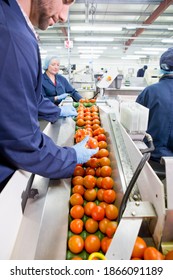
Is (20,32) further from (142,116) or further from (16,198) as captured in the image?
(142,116)

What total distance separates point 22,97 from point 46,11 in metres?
0.50

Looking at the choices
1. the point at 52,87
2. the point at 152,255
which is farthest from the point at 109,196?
the point at 52,87

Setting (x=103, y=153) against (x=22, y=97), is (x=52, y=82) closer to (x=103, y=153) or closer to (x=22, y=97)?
(x=103, y=153)

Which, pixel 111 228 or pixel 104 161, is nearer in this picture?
pixel 111 228

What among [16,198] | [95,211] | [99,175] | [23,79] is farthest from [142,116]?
[16,198]

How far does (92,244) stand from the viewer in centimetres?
79

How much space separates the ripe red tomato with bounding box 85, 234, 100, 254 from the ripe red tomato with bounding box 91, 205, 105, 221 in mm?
105

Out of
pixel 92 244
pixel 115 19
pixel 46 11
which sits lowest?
pixel 92 244

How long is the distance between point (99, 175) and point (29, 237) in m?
0.56

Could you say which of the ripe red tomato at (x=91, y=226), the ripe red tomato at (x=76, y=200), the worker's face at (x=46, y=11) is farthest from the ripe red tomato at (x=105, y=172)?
the worker's face at (x=46, y=11)

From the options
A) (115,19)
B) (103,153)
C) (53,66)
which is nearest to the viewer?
(103,153)

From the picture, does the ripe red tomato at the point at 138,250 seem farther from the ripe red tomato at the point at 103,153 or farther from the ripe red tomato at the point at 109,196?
the ripe red tomato at the point at 103,153

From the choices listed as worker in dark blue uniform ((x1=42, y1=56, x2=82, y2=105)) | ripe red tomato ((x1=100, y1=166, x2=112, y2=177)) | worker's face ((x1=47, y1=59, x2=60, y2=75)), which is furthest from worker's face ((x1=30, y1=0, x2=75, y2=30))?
worker's face ((x1=47, y1=59, x2=60, y2=75))

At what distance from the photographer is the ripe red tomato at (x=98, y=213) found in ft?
2.98
